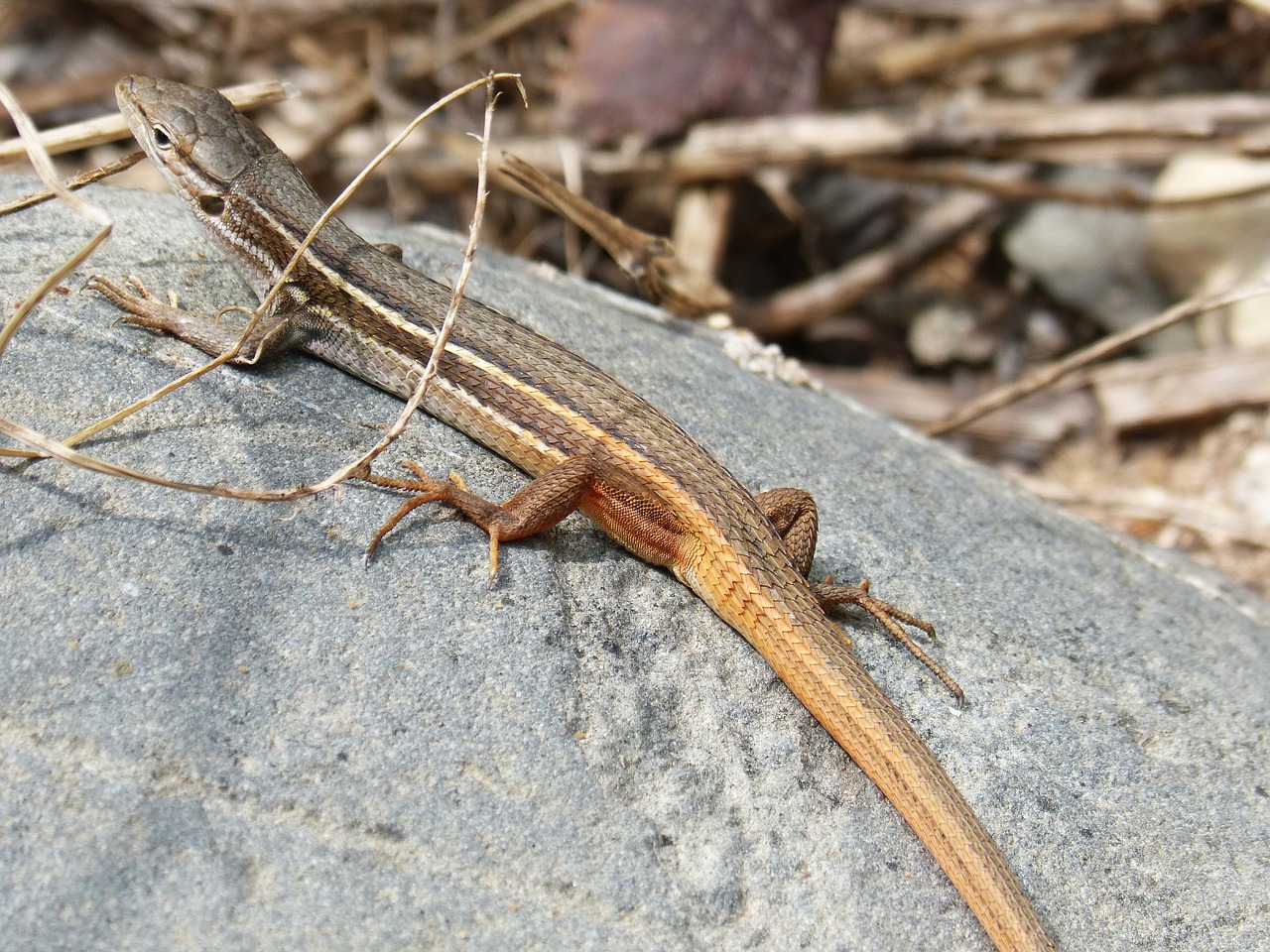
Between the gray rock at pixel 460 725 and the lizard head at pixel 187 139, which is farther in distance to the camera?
the lizard head at pixel 187 139

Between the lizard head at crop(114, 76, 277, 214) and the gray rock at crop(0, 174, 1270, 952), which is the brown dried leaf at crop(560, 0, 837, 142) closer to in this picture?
the lizard head at crop(114, 76, 277, 214)

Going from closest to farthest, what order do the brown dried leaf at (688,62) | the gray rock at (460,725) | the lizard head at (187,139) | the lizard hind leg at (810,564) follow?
the gray rock at (460,725) → the lizard hind leg at (810,564) → the lizard head at (187,139) → the brown dried leaf at (688,62)

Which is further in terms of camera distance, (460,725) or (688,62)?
(688,62)

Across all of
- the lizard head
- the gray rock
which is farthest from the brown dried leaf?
the gray rock

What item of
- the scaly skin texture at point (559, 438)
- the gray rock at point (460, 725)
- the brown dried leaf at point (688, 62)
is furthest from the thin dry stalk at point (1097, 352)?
the brown dried leaf at point (688, 62)

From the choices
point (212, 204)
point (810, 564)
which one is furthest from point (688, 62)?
point (810, 564)

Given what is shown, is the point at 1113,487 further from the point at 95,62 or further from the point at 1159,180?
the point at 95,62

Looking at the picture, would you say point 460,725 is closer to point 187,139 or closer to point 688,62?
point 187,139

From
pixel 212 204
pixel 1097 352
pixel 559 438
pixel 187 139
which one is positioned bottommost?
pixel 1097 352

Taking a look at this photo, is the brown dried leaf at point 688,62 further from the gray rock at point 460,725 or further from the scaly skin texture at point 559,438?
the gray rock at point 460,725
